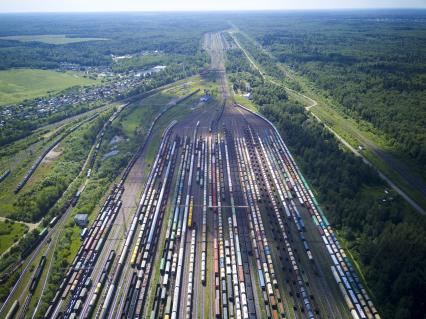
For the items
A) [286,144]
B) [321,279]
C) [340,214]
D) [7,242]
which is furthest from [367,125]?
[7,242]

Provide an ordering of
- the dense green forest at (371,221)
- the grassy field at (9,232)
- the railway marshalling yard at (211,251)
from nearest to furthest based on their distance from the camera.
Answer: the dense green forest at (371,221) → the railway marshalling yard at (211,251) → the grassy field at (9,232)

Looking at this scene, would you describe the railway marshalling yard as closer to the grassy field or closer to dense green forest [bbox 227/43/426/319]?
dense green forest [bbox 227/43/426/319]

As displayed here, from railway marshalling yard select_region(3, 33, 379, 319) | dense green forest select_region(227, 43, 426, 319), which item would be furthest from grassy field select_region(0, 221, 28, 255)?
dense green forest select_region(227, 43, 426, 319)

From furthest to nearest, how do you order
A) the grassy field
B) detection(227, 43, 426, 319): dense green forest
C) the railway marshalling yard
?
the grassy field → the railway marshalling yard → detection(227, 43, 426, 319): dense green forest

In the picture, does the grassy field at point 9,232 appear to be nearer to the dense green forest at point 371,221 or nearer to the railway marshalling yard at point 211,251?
the railway marshalling yard at point 211,251

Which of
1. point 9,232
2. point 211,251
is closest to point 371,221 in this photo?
point 211,251

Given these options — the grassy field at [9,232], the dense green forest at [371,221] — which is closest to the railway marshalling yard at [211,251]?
the dense green forest at [371,221]
